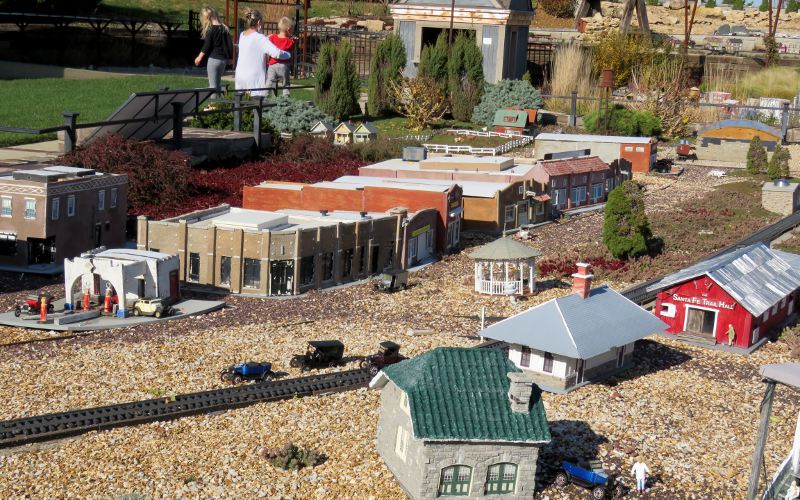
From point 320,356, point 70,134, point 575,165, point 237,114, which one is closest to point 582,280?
point 320,356

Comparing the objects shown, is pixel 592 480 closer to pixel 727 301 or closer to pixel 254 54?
pixel 727 301

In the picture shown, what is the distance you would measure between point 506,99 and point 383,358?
151 feet

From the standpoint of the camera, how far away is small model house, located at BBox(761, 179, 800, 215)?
54656 millimetres

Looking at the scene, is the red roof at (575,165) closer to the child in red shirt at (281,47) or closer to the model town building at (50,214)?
the child in red shirt at (281,47)

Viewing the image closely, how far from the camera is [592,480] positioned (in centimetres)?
2500

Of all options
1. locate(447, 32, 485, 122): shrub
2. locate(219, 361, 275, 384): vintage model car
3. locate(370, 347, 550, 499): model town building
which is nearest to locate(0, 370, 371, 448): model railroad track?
locate(219, 361, 275, 384): vintage model car

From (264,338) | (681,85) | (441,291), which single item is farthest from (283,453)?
(681,85)

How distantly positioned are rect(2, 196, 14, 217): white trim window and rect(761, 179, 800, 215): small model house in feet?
110

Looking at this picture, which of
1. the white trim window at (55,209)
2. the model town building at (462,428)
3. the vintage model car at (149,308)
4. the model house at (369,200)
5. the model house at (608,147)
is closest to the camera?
the model town building at (462,428)

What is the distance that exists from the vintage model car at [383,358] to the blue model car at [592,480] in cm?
672

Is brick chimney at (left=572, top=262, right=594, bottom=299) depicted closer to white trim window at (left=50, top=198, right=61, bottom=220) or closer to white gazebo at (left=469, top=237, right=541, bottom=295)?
white gazebo at (left=469, top=237, right=541, bottom=295)

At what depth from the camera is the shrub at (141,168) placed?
46562 millimetres

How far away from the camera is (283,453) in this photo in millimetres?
25578

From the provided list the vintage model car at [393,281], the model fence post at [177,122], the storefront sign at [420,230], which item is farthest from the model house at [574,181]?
the model fence post at [177,122]
